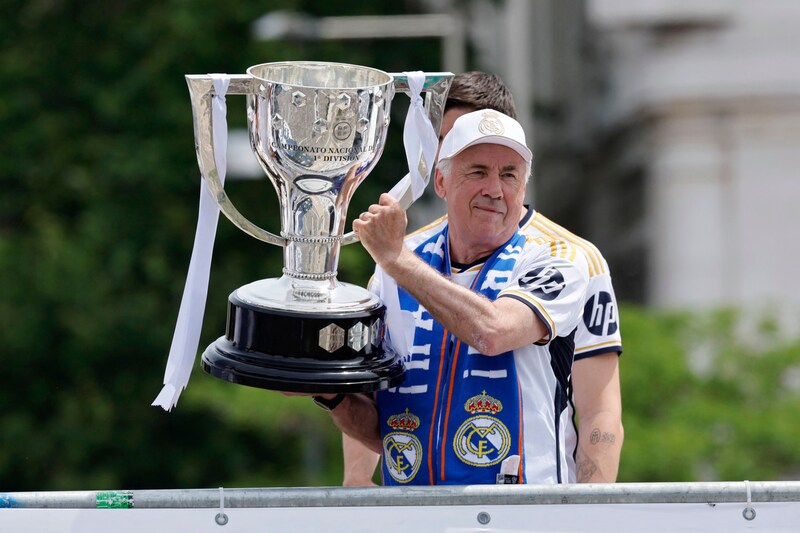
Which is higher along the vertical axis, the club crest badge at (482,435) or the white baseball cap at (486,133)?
the white baseball cap at (486,133)

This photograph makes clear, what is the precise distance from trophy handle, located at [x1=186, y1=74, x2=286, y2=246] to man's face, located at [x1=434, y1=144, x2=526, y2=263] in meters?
0.51

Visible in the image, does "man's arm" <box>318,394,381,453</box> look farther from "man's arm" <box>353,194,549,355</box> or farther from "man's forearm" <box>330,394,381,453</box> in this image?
"man's arm" <box>353,194,549,355</box>

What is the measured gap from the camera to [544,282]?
3625mm

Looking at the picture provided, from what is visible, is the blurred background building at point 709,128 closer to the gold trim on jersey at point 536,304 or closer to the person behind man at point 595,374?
the person behind man at point 595,374

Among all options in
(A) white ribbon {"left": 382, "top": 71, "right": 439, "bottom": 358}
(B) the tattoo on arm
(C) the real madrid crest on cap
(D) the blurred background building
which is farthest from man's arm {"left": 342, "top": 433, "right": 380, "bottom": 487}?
(D) the blurred background building

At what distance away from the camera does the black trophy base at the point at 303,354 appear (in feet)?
11.6

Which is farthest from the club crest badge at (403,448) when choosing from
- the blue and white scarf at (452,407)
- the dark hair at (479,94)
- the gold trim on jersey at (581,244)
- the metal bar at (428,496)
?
the dark hair at (479,94)

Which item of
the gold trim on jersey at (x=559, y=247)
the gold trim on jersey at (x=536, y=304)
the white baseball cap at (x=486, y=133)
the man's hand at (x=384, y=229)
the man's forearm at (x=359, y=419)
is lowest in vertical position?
the man's forearm at (x=359, y=419)

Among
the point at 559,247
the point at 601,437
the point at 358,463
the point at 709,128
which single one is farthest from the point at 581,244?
the point at 709,128

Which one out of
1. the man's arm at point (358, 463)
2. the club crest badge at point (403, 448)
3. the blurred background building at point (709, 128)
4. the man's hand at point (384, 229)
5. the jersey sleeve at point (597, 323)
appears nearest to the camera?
the man's hand at point (384, 229)

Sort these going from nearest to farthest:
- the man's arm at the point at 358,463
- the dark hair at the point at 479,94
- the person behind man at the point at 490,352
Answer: the person behind man at the point at 490,352 < the dark hair at the point at 479,94 < the man's arm at the point at 358,463

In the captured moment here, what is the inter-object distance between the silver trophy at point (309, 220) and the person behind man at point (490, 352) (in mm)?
138

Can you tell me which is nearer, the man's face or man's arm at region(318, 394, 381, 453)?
the man's face

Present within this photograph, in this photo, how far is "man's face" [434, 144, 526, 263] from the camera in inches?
146
